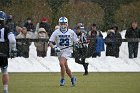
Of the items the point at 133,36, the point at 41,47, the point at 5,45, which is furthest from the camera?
the point at 133,36

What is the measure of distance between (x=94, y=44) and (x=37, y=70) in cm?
306

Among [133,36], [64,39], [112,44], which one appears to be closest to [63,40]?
[64,39]

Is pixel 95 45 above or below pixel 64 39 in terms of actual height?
below

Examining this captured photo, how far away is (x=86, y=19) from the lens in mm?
40219

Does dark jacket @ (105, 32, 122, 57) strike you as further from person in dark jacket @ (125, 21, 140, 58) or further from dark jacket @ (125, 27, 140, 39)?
dark jacket @ (125, 27, 140, 39)

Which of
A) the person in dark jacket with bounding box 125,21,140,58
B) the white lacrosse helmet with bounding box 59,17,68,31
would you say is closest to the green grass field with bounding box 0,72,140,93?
the white lacrosse helmet with bounding box 59,17,68,31

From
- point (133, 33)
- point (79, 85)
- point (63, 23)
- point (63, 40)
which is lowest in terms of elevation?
point (79, 85)

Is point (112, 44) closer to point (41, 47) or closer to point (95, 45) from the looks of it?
point (95, 45)

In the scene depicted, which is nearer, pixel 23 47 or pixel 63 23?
pixel 63 23

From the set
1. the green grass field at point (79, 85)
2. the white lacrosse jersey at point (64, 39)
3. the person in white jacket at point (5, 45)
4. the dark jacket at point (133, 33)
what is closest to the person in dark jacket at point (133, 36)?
the dark jacket at point (133, 33)

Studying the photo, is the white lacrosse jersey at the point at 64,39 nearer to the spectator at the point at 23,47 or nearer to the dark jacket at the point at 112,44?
the spectator at the point at 23,47

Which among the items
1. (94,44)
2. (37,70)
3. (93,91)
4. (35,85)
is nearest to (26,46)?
(37,70)

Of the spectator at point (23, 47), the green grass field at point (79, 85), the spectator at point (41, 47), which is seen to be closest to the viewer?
the green grass field at point (79, 85)

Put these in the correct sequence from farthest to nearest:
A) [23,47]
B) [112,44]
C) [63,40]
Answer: [112,44], [23,47], [63,40]
